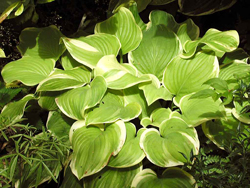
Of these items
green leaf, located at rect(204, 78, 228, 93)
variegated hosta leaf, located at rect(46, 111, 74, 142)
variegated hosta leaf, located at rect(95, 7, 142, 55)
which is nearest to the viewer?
green leaf, located at rect(204, 78, 228, 93)

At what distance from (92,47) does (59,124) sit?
407 mm

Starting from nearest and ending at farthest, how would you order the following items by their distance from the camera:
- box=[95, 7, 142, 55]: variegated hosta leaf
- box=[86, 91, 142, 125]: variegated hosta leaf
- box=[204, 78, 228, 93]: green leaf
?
box=[204, 78, 228, 93]: green leaf
box=[86, 91, 142, 125]: variegated hosta leaf
box=[95, 7, 142, 55]: variegated hosta leaf

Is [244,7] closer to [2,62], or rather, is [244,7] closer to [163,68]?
[163,68]

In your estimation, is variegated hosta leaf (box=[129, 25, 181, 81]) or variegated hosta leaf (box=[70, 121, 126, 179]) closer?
variegated hosta leaf (box=[70, 121, 126, 179])

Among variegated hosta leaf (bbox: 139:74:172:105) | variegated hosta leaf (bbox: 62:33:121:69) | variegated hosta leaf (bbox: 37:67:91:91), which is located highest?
variegated hosta leaf (bbox: 62:33:121:69)

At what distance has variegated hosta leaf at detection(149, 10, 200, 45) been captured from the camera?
4.39 feet

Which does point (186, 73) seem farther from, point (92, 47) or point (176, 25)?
point (92, 47)

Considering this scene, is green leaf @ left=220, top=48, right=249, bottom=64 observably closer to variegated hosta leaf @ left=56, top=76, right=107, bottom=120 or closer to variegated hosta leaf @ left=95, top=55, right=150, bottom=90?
variegated hosta leaf @ left=95, top=55, right=150, bottom=90

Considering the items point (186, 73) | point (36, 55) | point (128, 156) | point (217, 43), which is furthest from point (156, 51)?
point (36, 55)

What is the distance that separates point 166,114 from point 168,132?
129mm

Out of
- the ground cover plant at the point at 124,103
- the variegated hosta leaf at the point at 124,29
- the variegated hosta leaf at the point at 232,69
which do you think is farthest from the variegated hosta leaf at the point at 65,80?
the variegated hosta leaf at the point at 232,69

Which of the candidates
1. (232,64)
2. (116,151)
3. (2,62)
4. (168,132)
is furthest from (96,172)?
(2,62)

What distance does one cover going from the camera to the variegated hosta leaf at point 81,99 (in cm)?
107

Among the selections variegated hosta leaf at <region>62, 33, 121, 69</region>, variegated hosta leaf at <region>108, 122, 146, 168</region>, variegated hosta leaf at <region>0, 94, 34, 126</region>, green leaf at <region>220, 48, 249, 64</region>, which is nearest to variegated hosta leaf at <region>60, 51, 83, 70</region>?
variegated hosta leaf at <region>62, 33, 121, 69</region>
